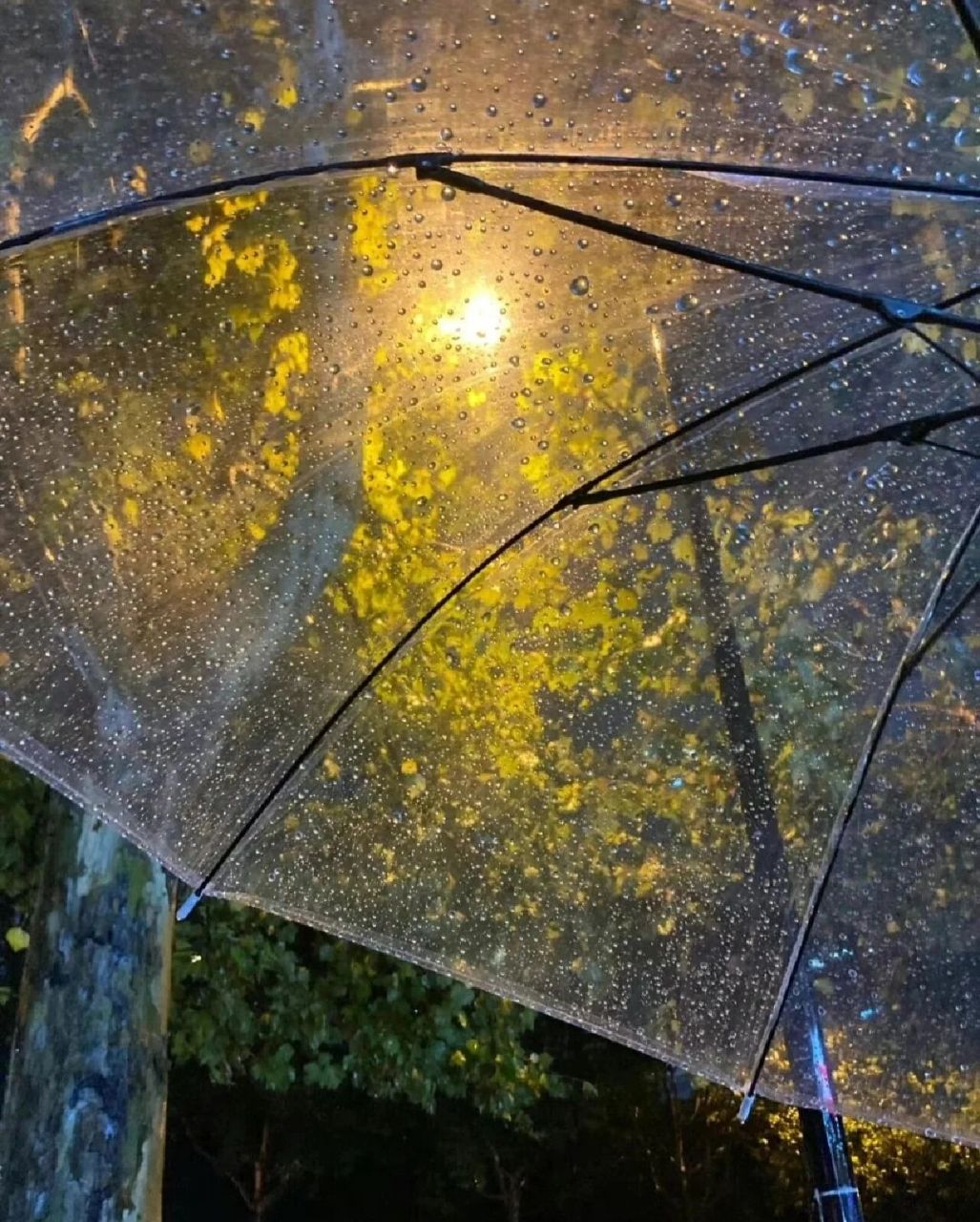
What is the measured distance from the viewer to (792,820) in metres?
2.54

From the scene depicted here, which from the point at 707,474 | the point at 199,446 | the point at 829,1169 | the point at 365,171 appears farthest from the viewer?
the point at 829,1169

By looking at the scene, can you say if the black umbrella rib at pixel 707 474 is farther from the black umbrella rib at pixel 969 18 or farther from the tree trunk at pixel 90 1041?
the tree trunk at pixel 90 1041

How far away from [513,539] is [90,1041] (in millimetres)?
2577

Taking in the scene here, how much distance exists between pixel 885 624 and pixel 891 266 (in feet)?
2.53

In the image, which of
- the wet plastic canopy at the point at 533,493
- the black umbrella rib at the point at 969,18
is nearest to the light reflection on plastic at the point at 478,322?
the wet plastic canopy at the point at 533,493

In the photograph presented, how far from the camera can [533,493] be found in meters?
2.31

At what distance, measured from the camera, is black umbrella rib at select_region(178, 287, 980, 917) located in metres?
2.21

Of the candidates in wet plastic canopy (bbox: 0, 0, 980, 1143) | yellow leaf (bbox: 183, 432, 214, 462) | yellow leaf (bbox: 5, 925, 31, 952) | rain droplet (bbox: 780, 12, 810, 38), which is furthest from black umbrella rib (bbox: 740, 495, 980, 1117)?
yellow leaf (bbox: 5, 925, 31, 952)

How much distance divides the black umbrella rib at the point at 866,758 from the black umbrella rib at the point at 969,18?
98 centimetres

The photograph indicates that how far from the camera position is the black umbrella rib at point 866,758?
251cm

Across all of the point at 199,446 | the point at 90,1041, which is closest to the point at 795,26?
the point at 199,446

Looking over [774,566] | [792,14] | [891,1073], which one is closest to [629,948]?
[891,1073]

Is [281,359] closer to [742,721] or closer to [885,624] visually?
[742,721]

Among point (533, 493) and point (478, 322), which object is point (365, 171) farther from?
point (533, 493)
